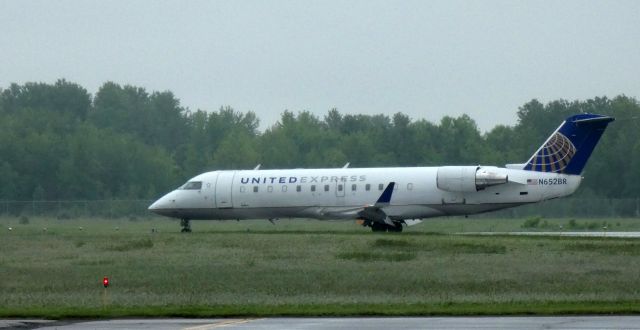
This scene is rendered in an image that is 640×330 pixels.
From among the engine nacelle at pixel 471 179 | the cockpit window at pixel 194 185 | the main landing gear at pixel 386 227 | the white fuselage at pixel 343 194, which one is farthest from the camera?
the cockpit window at pixel 194 185

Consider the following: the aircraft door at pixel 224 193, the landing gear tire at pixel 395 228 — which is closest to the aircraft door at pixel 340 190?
the landing gear tire at pixel 395 228

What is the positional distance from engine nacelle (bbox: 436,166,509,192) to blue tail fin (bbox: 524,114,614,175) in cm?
169

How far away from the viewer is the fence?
3004 inches

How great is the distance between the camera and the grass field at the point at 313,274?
28.1 metres

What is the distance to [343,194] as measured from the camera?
5272 centimetres

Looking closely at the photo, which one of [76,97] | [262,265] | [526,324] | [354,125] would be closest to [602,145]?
[354,125]

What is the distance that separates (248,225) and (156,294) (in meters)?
34.3

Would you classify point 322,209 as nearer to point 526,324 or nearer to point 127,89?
point 526,324

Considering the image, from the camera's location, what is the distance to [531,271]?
115ft

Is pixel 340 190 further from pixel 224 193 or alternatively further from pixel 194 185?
pixel 194 185

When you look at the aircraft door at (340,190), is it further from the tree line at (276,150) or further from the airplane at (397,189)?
the tree line at (276,150)

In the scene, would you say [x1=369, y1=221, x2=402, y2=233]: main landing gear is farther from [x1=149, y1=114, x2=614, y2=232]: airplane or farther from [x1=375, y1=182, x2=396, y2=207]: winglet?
[x1=375, y1=182, x2=396, y2=207]: winglet

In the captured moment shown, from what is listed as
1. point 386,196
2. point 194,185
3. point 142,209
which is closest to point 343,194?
point 386,196

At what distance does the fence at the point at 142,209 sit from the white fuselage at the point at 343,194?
66.5 ft
